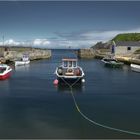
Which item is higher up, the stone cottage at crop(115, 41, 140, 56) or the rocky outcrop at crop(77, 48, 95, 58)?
the stone cottage at crop(115, 41, 140, 56)

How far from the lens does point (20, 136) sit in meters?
15.7

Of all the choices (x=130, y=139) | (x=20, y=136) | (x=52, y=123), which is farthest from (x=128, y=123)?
(x=20, y=136)

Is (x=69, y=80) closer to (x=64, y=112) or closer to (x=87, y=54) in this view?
(x=64, y=112)

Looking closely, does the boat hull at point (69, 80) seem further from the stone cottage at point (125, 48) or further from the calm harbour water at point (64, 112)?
the stone cottage at point (125, 48)

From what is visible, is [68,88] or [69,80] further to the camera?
[69,80]

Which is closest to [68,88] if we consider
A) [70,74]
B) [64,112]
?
[70,74]

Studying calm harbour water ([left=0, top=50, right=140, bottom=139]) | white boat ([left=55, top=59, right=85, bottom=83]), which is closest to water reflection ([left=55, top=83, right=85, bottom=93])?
calm harbour water ([left=0, top=50, right=140, bottom=139])

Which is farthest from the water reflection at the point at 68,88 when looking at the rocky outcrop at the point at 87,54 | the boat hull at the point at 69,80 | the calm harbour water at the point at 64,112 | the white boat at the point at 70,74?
the rocky outcrop at the point at 87,54

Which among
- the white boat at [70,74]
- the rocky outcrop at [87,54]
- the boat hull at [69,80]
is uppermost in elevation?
the white boat at [70,74]

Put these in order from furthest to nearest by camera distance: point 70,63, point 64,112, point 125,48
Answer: point 125,48 → point 70,63 → point 64,112

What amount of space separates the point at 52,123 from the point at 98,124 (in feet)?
9.50

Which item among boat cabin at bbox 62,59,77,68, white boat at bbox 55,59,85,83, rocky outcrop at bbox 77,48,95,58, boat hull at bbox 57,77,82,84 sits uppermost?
boat cabin at bbox 62,59,77,68

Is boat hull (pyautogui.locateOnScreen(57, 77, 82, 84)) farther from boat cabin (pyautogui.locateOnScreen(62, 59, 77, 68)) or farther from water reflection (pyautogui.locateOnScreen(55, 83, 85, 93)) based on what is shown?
boat cabin (pyautogui.locateOnScreen(62, 59, 77, 68))

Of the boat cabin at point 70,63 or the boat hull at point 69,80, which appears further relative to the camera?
the boat cabin at point 70,63
